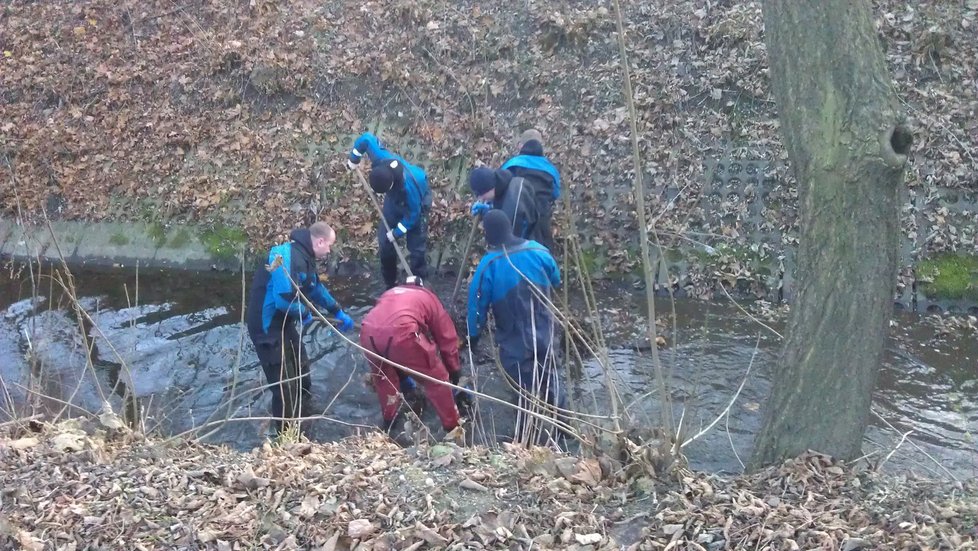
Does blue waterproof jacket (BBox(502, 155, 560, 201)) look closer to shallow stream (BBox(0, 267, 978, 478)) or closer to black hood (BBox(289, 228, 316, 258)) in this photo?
shallow stream (BBox(0, 267, 978, 478))

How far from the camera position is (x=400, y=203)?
8.29m

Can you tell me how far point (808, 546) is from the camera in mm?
3379

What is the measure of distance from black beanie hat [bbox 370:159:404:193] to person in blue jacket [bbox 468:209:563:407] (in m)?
2.04

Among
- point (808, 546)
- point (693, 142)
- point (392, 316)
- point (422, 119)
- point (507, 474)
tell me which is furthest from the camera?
point (422, 119)

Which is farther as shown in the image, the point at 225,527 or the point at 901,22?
the point at 901,22

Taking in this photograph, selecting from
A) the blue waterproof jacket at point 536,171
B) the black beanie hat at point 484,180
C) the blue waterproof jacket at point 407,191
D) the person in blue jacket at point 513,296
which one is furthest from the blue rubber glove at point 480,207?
the person in blue jacket at point 513,296

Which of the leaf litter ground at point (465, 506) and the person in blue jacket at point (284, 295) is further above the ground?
the person in blue jacket at point (284, 295)

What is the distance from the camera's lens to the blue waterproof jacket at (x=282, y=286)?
246 inches

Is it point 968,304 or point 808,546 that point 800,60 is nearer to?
point 808,546

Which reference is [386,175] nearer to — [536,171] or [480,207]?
[480,207]

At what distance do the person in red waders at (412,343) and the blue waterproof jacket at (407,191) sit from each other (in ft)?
7.18

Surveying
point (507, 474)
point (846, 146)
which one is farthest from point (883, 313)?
point (507, 474)

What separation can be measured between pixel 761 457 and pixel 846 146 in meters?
1.67

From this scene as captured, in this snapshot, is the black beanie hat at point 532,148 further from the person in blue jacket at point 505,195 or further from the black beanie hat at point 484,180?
the black beanie hat at point 484,180
